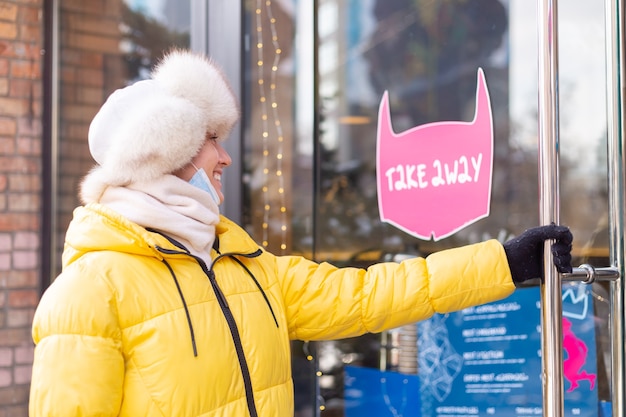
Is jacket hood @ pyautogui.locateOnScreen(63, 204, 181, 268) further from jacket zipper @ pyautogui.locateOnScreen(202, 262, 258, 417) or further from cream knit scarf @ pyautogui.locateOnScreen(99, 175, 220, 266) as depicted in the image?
jacket zipper @ pyautogui.locateOnScreen(202, 262, 258, 417)

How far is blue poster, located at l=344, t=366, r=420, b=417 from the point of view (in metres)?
3.10

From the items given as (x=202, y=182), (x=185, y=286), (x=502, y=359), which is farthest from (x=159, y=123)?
(x=502, y=359)

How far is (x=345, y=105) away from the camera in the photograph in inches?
132

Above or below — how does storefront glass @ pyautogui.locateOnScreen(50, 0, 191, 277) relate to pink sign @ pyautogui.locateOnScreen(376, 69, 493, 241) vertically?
above

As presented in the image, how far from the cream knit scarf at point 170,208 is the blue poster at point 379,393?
121cm

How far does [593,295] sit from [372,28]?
50.0 inches

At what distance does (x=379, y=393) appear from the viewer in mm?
3219

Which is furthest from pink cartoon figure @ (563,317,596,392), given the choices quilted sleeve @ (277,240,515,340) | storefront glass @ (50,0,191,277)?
storefront glass @ (50,0,191,277)

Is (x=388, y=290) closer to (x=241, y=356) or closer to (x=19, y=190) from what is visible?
(x=241, y=356)

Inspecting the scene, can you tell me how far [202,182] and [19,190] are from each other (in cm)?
228

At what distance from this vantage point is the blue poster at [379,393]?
3100 millimetres

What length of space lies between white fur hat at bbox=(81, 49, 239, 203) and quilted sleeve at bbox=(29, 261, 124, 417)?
0.28 meters

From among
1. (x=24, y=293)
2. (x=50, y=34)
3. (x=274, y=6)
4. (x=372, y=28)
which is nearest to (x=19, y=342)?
(x=24, y=293)

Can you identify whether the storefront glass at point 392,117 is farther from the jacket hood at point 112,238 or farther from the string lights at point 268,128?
the jacket hood at point 112,238
